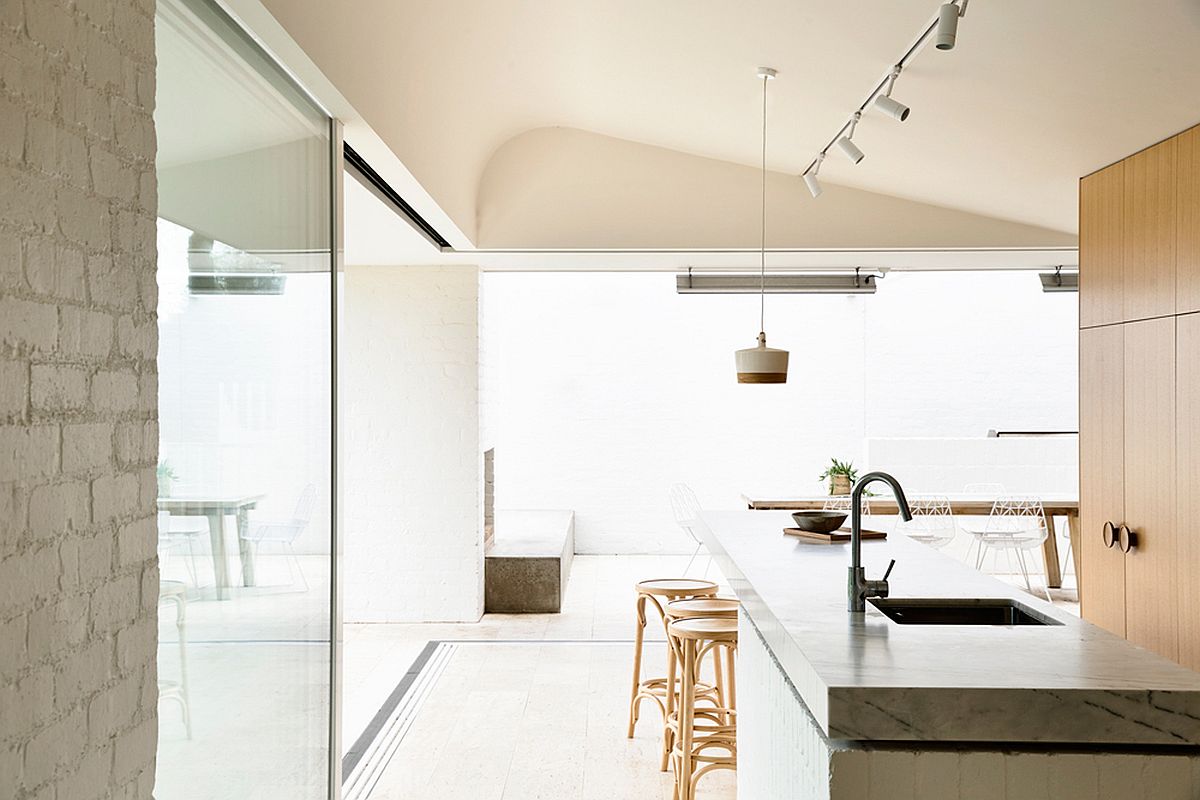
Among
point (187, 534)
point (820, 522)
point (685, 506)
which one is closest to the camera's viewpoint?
point (187, 534)

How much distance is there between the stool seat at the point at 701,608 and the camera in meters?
3.99

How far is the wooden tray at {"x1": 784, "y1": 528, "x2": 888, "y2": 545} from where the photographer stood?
375cm

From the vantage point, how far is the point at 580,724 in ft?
15.5

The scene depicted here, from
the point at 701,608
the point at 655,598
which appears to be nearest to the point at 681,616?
the point at 701,608

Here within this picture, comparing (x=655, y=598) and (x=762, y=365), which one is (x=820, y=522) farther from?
(x=655, y=598)

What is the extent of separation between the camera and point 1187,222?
3473mm

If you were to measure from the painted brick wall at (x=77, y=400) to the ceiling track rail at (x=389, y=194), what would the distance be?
185cm

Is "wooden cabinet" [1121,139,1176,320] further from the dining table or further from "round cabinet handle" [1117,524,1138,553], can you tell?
the dining table

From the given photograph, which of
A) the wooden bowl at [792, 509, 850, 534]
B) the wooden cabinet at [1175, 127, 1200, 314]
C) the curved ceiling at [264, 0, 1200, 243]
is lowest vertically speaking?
the wooden bowl at [792, 509, 850, 534]

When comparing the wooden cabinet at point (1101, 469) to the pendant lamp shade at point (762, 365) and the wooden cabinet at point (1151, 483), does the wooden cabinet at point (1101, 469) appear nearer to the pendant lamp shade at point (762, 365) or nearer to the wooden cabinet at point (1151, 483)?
the wooden cabinet at point (1151, 483)

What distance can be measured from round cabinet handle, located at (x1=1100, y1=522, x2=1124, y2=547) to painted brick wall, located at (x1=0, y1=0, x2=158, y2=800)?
343 centimetres

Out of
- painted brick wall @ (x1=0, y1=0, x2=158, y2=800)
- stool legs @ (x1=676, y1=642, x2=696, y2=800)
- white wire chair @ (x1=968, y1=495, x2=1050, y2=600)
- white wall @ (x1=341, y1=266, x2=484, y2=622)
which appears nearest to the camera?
painted brick wall @ (x1=0, y1=0, x2=158, y2=800)

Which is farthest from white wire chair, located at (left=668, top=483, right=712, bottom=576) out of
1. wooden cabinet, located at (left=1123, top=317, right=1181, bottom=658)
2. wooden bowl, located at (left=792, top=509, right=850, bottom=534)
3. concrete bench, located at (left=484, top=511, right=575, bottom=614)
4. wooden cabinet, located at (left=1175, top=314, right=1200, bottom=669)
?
wooden cabinet, located at (left=1175, top=314, right=1200, bottom=669)

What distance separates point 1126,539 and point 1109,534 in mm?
123
